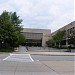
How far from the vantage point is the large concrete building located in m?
152

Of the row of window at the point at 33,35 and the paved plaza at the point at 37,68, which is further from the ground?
the row of window at the point at 33,35

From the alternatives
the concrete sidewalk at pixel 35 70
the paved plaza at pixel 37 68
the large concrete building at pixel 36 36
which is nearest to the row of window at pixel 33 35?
the large concrete building at pixel 36 36

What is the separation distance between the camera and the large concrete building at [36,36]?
15162cm

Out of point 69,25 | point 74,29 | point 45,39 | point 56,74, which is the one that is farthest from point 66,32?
point 56,74

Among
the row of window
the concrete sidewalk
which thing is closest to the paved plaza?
the concrete sidewalk

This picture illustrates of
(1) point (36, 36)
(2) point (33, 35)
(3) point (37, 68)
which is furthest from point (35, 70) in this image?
(1) point (36, 36)

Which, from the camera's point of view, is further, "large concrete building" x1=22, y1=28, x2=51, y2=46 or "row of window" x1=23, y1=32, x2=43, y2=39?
"row of window" x1=23, y1=32, x2=43, y2=39

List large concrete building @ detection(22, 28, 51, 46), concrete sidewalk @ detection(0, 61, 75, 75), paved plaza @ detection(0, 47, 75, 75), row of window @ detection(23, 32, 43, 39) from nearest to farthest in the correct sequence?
concrete sidewalk @ detection(0, 61, 75, 75)
paved plaza @ detection(0, 47, 75, 75)
large concrete building @ detection(22, 28, 51, 46)
row of window @ detection(23, 32, 43, 39)

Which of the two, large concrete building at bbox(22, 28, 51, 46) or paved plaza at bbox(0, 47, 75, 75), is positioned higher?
A: large concrete building at bbox(22, 28, 51, 46)

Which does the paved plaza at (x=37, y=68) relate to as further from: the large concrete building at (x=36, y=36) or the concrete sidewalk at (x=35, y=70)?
the large concrete building at (x=36, y=36)

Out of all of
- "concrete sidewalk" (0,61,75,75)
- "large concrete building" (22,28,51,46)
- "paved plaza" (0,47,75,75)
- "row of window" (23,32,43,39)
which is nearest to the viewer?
"concrete sidewalk" (0,61,75,75)

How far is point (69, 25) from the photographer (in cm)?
9881

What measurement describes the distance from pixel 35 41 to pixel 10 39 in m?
98.3

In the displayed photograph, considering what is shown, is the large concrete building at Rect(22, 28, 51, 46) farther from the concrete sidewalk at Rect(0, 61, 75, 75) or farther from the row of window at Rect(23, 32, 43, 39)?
the concrete sidewalk at Rect(0, 61, 75, 75)
